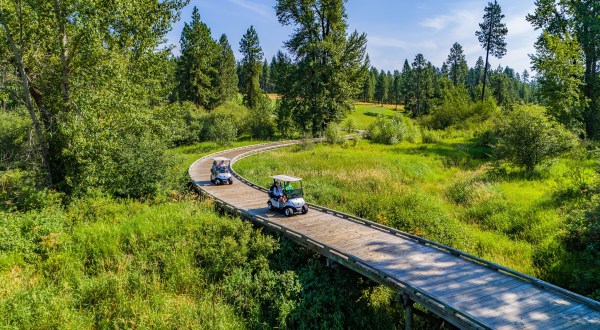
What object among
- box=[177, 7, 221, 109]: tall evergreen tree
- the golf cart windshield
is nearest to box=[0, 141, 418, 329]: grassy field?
the golf cart windshield

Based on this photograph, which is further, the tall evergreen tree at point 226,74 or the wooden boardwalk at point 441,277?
the tall evergreen tree at point 226,74

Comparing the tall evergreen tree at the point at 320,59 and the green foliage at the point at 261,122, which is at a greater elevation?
the tall evergreen tree at the point at 320,59

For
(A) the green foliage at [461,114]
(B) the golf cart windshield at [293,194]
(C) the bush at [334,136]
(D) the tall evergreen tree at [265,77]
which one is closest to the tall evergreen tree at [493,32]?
(A) the green foliage at [461,114]

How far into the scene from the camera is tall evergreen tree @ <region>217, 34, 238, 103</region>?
232 feet

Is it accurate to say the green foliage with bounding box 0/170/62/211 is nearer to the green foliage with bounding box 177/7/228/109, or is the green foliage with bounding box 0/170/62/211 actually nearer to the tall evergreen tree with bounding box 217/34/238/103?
the green foliage with bounding box 177/7/228/109

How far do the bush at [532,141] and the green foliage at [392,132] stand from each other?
20.1 m

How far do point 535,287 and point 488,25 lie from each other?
6928 centimetres

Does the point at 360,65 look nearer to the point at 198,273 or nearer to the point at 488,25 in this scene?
the point at 488,25

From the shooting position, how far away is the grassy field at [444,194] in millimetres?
17062

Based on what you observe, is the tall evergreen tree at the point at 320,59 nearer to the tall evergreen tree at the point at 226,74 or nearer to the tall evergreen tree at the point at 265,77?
the tall evergreen tree at the point at 226,74

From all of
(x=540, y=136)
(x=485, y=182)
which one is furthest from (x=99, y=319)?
(x=540, y=136)

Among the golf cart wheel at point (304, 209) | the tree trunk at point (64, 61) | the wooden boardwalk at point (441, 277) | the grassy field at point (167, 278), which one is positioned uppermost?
the tree trunk at point (64, 61)

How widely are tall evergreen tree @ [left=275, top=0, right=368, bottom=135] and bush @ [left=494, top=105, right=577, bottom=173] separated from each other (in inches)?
1036

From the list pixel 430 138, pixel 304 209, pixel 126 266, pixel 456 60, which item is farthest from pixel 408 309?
pixel 456 60
